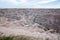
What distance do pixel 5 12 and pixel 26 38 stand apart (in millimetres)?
798

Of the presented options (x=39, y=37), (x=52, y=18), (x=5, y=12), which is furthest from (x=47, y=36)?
(x=5, y=12)

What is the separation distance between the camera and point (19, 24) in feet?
8.47

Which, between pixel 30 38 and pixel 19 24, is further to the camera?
pixel 19 24

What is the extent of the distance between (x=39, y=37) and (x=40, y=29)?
217mm

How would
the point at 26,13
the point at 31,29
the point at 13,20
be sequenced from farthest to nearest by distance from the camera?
the point at 26,13, the point at 13,20, the point at 31,29

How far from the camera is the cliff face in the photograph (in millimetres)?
2629

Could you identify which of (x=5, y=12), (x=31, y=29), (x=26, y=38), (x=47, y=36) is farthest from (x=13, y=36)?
(x=5, y=12)

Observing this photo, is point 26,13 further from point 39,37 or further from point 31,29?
point 39,37

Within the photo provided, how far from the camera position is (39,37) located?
230 cm

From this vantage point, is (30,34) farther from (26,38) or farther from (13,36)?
(13,36)

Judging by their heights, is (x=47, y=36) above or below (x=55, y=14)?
below

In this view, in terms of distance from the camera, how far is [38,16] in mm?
2760

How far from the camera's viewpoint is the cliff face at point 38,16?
8.63 feet

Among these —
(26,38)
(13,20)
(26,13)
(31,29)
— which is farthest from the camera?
(26,13)
